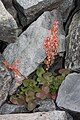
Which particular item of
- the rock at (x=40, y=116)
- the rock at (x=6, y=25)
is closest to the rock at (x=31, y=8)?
the rock at (x=6, y=25)

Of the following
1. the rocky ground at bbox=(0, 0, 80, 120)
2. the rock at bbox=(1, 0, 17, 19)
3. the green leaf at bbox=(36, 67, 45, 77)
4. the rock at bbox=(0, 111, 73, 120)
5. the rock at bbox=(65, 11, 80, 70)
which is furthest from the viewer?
the rock at bbox=(1, 0, 17, 19)

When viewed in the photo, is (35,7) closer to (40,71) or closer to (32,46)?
(32,46)

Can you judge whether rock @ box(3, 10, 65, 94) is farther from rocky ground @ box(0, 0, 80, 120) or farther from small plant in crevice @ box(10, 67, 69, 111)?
small plant in crevice @ box(10, 67, 69, 111)

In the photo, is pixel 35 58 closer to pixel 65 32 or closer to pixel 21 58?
pixel 21 58

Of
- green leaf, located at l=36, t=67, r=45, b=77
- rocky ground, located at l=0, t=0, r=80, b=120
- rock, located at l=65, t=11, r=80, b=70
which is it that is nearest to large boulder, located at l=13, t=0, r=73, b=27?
rocky ground, located at l=0, t=0, r=80, b=120

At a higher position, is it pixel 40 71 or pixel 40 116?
pixel 40 71

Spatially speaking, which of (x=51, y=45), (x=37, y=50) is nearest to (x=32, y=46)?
(x=37, y=50)

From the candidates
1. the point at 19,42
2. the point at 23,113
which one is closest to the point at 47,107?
the point at 23,113
